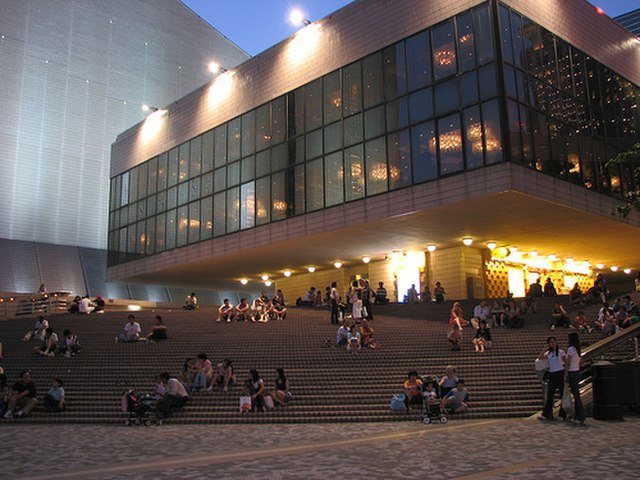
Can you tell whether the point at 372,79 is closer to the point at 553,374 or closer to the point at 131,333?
the point at 131,333

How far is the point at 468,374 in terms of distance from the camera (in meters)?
15.3

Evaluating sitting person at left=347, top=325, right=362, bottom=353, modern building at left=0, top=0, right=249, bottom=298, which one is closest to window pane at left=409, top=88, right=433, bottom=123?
sitting person at left=347, top=325, right=362, bottom=353

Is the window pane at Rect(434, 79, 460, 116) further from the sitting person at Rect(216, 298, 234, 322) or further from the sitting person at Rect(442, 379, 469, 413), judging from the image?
the sitting person at Rect(442, 379, 469, 413)

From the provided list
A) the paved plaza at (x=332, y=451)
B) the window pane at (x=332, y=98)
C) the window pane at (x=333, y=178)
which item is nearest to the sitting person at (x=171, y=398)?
the paved plaza at (x=332, y=451)

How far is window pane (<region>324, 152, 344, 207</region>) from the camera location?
2792 centimetres

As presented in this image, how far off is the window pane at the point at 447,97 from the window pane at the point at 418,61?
75cm

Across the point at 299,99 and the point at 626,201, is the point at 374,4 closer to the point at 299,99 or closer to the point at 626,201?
the point at 299,99

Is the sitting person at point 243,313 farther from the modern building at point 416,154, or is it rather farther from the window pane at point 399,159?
the window pane at point 399,159

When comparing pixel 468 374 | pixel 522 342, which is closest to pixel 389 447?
pixel 468 374

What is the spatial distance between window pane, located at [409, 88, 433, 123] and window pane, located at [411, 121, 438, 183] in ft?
1.10

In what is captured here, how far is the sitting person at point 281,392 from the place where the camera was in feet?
45.1

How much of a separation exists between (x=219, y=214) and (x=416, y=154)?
43.0ft

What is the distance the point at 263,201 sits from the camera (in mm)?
31891

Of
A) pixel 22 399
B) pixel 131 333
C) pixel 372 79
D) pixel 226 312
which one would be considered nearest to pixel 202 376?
pixel 22 399
